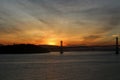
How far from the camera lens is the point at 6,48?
628 feet

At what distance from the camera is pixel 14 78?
3684 centimetres

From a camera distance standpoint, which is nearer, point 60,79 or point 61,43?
point 60,79

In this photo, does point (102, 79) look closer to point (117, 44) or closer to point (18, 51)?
point (117, 44)

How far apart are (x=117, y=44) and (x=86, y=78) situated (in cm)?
12076

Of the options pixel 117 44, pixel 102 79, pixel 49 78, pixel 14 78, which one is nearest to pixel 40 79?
pixel 49 78

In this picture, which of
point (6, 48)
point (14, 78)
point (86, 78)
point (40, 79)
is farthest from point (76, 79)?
point (6, 48)

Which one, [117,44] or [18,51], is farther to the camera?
[18,51]

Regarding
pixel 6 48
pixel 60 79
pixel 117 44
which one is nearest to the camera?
pixel 60 79

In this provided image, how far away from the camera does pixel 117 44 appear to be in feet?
506

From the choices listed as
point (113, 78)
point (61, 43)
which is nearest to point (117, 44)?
point (61, 43)

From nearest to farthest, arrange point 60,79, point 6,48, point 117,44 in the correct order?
point 60,79
point 117,44
point 6,48

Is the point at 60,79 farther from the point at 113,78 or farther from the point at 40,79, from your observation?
the point at 113,78

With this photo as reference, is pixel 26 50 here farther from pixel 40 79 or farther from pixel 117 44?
pixel 40 79

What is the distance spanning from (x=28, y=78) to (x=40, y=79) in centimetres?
182
